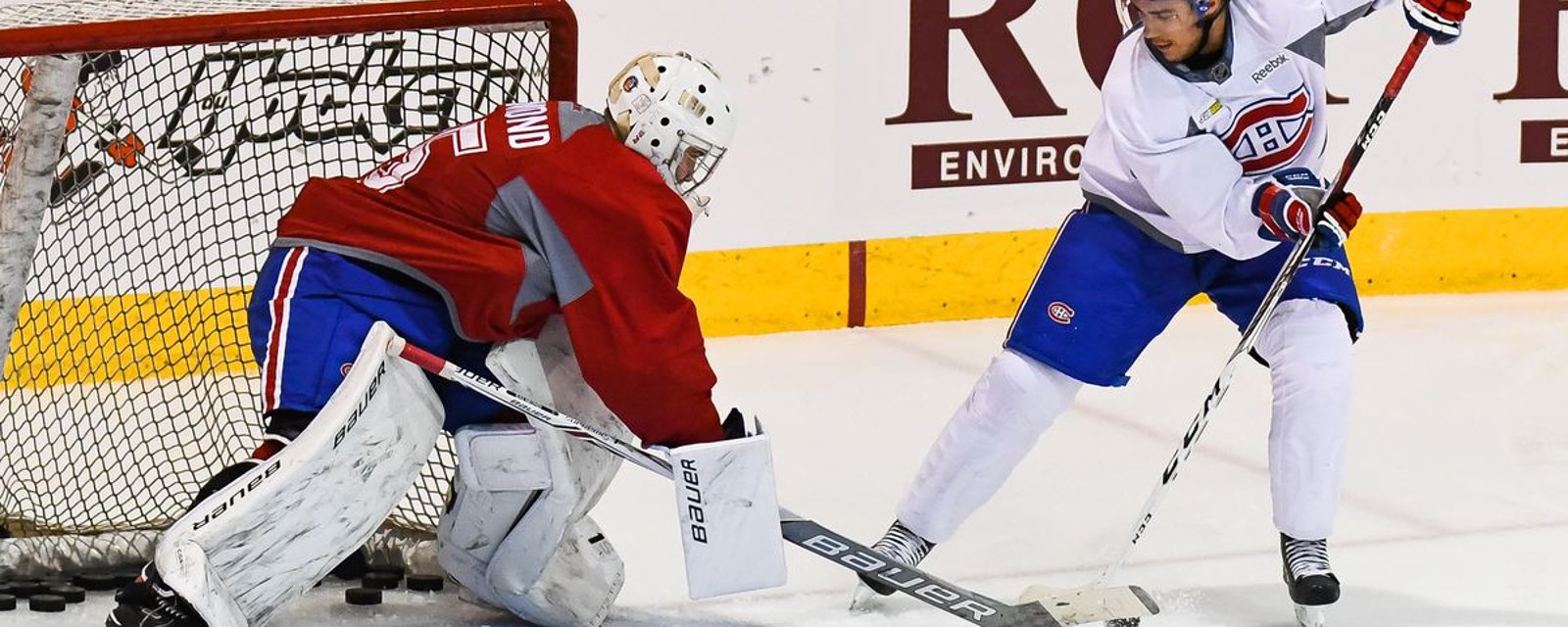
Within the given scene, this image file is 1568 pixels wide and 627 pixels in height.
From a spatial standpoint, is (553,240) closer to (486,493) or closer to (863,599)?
(486,493)

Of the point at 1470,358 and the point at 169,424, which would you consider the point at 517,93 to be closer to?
the point at 169,424

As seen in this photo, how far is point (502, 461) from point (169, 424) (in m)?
1.11

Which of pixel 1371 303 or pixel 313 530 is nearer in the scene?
pixel 313 530

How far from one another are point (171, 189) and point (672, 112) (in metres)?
1.34

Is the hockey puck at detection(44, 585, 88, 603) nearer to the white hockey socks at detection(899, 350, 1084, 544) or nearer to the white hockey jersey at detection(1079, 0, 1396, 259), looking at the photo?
the white hockey socks at detection(899, 350, 1084, 544)

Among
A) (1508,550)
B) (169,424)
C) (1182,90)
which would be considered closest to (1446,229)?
(1508,550)

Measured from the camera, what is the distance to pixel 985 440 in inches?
129

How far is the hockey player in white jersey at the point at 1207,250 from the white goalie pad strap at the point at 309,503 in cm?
73

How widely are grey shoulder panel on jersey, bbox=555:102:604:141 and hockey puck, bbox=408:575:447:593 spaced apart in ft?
2.54

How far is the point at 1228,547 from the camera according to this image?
3645 millimetres

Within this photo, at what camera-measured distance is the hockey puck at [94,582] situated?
10.5ft

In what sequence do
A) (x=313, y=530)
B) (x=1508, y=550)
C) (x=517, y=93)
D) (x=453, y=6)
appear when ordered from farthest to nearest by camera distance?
1. (x=1508, y=550)
2. (x=517, y=93)
3. (x=453, y=6)
4. (x=313, y=530)

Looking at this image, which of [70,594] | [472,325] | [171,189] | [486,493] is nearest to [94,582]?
[70,594]

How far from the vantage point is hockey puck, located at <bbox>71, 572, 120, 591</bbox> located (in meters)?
3.21
